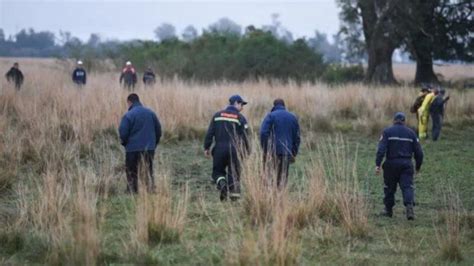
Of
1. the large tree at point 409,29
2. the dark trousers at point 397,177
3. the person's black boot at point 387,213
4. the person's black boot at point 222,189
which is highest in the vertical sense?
the large tree at point 409,29

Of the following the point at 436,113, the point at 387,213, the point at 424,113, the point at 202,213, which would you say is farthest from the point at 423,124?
the point at 202,213

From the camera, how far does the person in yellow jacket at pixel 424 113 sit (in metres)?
18.4

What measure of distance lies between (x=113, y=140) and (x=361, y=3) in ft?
79.9

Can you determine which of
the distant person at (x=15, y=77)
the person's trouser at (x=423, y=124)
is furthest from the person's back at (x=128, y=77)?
the person's trouser at (x=423, y=124)

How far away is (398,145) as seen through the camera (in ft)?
32.3

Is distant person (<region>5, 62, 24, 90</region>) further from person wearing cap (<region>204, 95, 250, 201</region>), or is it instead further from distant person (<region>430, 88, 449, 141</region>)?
person wearing cap (<region>204, 95, 250, 201</region>)

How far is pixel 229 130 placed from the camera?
10.5 meters

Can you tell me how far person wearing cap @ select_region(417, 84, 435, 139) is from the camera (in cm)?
1845

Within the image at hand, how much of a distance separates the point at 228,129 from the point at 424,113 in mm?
9511

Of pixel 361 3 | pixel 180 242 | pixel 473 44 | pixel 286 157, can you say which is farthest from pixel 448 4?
pixel 180 242

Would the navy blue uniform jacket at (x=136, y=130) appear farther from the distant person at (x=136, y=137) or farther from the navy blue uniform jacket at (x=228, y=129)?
the navy blue uniform jacket at (x=228, y=129)

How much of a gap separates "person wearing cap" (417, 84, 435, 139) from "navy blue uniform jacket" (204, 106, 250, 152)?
29.9ft

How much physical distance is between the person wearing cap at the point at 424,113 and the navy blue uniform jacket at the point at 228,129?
913 cm

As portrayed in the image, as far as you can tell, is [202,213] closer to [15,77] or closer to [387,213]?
[387,213]
